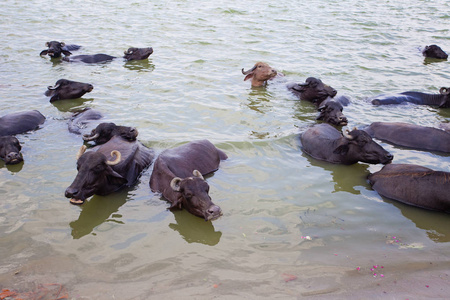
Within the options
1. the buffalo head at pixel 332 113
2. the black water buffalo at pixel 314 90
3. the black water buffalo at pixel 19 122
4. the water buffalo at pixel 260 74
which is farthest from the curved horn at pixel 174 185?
the water buffalo at pixel 260 74

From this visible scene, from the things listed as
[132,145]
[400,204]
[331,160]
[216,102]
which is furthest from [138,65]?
[400,204]

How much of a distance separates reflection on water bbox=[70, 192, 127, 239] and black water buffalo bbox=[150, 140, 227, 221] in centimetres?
65

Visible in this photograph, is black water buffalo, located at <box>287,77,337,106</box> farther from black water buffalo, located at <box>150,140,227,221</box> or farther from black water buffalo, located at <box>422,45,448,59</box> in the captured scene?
black water buffalo, located at <box>422,45,448,59</box>

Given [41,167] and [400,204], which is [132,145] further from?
[400,204]

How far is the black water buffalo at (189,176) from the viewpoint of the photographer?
248 inches

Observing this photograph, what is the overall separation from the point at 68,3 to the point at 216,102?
16554mm

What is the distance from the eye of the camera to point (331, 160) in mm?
8570

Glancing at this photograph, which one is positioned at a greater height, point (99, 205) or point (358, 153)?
point (358, 153)

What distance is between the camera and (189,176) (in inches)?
289

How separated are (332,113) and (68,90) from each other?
273 inches

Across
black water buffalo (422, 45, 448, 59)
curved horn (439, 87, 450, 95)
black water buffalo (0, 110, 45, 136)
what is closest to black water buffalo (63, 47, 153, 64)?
black water buffalo (0, 110, 45, 136)

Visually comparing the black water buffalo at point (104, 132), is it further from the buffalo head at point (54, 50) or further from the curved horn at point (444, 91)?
the curved horn at point (444, 91)

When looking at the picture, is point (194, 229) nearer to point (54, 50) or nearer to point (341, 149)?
point (341, 149)

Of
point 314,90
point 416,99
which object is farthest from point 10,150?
point 416,99
